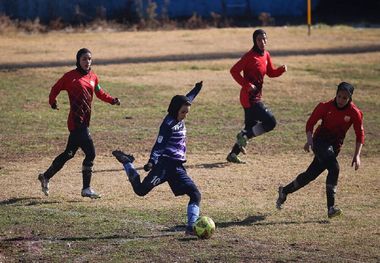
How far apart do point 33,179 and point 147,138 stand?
13.8 ft

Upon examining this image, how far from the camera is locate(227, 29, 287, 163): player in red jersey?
702 inches

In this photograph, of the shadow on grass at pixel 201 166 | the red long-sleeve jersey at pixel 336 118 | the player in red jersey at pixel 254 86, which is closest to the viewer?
the red long-sleeve jersey at pixel 336 118

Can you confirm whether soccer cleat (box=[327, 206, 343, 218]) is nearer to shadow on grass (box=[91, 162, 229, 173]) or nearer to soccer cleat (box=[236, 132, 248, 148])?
shadow on grass (box=[91, 162, 229, 173])

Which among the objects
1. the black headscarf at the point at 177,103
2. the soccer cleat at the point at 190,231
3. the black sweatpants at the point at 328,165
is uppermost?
the black headscarf at the point at 177,103

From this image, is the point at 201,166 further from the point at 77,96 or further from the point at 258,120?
the point at 77,96

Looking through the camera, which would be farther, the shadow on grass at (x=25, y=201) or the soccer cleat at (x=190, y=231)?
the shadow on grass at (x=25, y=201)

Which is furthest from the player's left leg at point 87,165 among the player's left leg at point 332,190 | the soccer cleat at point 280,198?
the player's left leg at point 332,190

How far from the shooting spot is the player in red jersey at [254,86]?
702 inches

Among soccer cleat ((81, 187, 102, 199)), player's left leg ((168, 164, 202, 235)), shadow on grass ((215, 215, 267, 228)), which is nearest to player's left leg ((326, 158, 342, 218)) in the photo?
shadow on grass ((215, 215, 267, 228))

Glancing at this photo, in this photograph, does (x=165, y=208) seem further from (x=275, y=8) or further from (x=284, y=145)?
(x=275, y=8)

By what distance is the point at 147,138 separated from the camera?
20375 millimetres

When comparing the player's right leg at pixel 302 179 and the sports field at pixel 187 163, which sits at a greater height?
the player's right leg at pixel 302 179

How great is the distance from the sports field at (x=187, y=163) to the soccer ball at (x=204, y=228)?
100 mm

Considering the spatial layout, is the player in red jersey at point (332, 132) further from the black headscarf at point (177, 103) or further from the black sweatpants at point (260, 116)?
the black sweatpants at point (260, 116)
